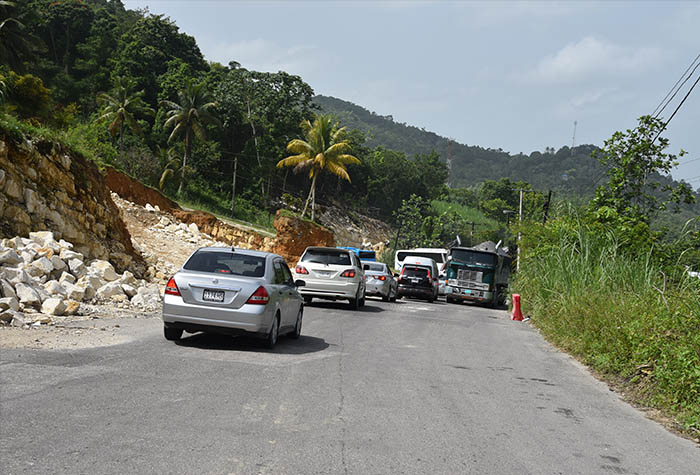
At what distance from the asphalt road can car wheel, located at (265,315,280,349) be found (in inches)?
7.6

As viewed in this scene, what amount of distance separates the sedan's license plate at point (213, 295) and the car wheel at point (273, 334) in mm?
1011

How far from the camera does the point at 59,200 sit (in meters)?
21.7

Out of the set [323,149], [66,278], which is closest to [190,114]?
[323,149]

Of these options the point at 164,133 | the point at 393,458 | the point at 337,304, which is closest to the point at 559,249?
the point at 337,304

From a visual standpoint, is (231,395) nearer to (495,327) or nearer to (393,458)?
(393,458)

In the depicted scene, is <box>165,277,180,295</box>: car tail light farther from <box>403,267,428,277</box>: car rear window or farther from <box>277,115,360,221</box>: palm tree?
<box>277,115,360,221</box>: palm tree

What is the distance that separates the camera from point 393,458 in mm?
5852

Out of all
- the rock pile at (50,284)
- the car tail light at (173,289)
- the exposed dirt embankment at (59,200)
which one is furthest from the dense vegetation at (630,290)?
the exposed dirt embankment at (59,200)

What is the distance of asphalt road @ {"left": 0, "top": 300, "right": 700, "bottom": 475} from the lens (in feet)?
18.4

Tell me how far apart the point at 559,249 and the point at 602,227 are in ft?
9.35

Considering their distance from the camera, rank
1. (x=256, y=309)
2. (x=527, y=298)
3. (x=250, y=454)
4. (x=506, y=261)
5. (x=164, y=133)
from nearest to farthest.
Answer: (x=250, y=454) → (x=256, y=309) → (x=527, y=298) → (x=506, y=261) → (x=164, y=133)

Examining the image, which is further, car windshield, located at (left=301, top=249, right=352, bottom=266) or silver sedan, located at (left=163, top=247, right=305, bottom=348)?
car windshield, located at (left=301, top=249, right=352, bottom=266)

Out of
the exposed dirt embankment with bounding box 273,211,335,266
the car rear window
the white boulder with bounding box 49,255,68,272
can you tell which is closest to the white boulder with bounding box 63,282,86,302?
the white boulder with bounding box 49,255,68,272

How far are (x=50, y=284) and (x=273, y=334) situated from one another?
610cm
